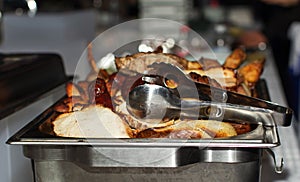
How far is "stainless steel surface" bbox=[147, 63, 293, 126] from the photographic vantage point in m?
0.70

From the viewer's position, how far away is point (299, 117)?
2.55 m

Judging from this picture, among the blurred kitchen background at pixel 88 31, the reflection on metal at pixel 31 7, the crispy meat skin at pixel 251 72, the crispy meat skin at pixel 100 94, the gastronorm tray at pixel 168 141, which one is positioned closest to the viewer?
the gastronorm tray at pixel 168 141

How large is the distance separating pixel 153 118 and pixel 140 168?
8 cm

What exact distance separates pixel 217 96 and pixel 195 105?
4cm

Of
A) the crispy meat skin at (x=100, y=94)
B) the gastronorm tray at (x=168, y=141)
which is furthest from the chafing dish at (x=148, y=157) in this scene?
the crispy meat skin at (x=100, y=94)

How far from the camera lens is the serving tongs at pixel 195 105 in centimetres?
70

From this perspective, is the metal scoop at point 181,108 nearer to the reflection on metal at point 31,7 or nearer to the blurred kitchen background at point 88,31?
the blurred kitchen background at point 88,31

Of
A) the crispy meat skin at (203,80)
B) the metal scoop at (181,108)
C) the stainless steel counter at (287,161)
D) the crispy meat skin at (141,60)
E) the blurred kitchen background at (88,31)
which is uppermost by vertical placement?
the crispy meat skin at (141,60)

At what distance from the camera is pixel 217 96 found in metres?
0.73

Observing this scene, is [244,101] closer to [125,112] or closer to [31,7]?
[125,112]

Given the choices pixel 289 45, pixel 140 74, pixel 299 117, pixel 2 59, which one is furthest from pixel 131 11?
pixel 140 74

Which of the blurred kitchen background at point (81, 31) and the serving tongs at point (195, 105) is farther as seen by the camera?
the blurred kitchen background at point (81, 31)

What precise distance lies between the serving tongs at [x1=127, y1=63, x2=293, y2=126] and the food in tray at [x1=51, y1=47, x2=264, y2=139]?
0.01m

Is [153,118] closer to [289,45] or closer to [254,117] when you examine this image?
[254,117]
